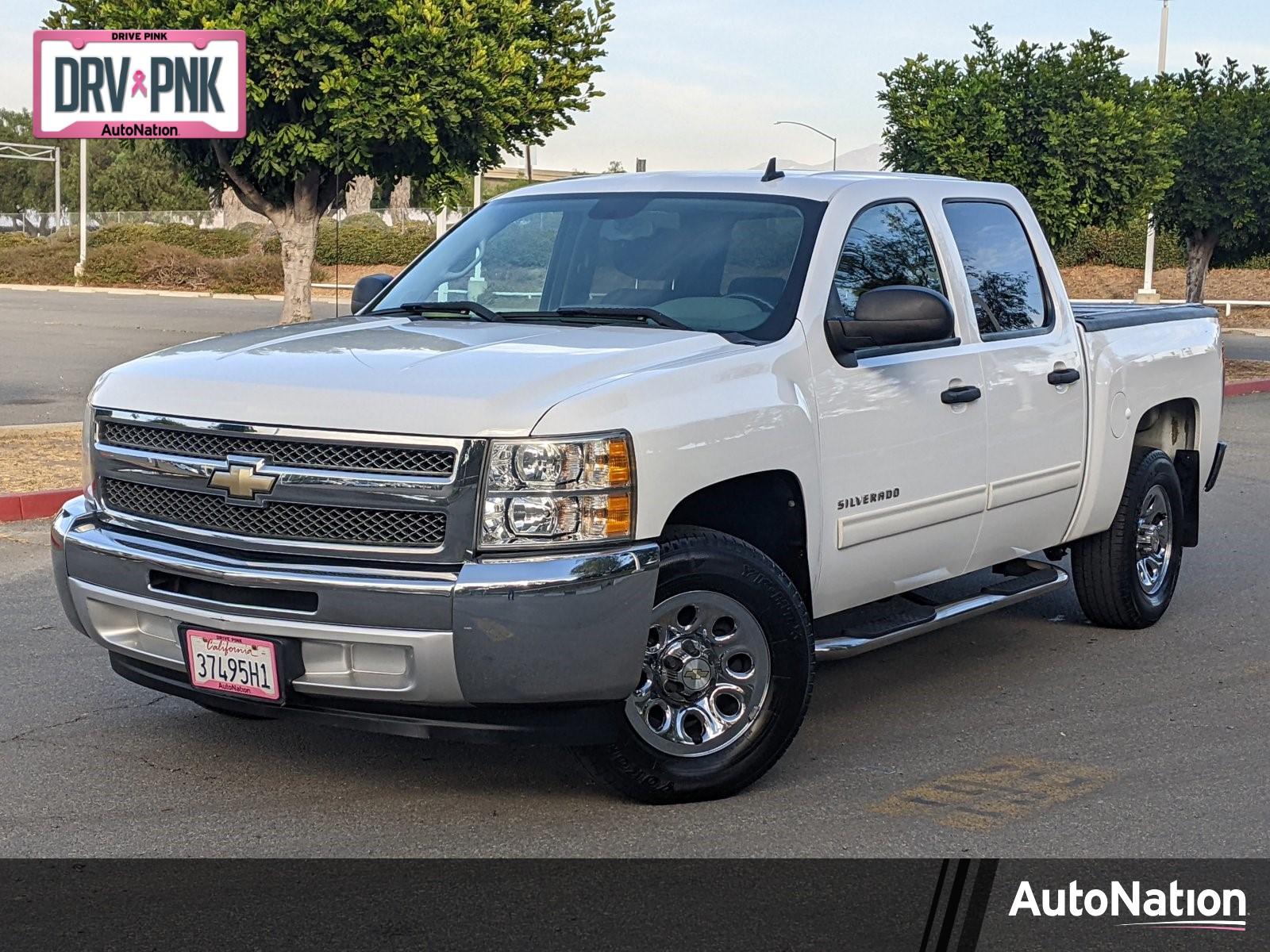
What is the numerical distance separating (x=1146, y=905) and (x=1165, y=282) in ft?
152

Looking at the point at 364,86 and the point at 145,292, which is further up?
the point at 364,86

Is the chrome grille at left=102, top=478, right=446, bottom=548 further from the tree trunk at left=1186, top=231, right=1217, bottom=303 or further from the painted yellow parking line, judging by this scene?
the tree trunk at left=1186, top=231, right=1217, bottom=303

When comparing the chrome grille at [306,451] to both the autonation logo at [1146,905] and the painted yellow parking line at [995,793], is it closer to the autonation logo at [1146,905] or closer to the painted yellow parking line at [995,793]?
the painted yellow parking line at [995,793]

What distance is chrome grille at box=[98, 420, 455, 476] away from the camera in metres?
4.63

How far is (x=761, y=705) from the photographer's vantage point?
522 cm

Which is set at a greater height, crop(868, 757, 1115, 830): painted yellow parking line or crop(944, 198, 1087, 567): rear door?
crop(944, 198, 1087, 567): rear door

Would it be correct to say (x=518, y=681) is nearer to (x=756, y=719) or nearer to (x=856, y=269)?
(x=756, y=719)

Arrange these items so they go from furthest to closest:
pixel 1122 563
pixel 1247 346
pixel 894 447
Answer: pixel 1247 346
pixel 1122 563
pixel 894 447

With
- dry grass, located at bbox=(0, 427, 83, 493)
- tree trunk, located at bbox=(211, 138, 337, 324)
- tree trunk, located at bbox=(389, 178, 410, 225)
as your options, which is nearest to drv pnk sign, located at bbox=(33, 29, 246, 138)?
tree trunk, located at bbox=(211, 138, 337, 324)

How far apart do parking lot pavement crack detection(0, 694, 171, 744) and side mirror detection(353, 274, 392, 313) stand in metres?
1.72

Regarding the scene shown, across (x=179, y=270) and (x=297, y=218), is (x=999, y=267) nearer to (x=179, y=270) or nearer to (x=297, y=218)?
(x=297, y=218)

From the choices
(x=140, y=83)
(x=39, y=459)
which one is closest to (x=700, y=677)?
(x=39, y=459)

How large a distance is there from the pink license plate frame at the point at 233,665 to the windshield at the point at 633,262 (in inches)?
65.2

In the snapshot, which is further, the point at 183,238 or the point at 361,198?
the point at 361,198
